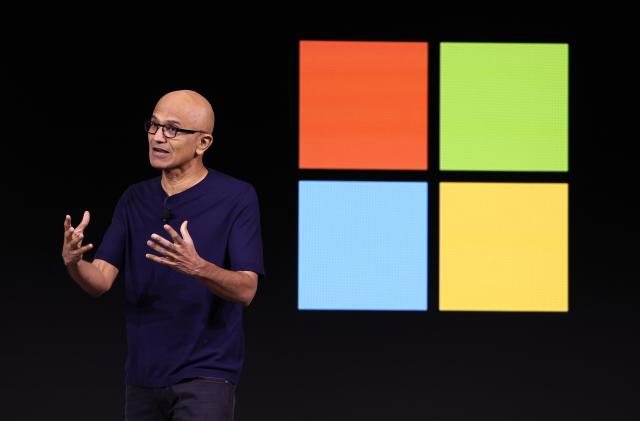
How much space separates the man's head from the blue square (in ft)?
5.82

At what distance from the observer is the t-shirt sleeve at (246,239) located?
228 cm

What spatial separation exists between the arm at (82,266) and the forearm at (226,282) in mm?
297

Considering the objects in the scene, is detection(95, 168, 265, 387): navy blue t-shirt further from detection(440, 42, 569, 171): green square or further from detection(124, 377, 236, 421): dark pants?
detection(440, 42, 569, 171): green square

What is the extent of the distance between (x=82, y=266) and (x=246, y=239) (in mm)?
407

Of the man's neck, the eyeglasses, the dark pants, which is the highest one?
the eyeglasses

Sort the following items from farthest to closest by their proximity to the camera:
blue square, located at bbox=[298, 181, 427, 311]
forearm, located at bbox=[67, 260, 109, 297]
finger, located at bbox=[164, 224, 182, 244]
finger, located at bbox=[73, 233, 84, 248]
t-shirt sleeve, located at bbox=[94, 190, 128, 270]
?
blue square, located at bbox=[298, 181, 427, 311]
t-shirt sleeve, located at bbox=[94, 190, 128, 270]
forearm, located at bbox=[67, 260, 109, 297]
finger, located at bbox=[73, 233, 84, 248]
finger, located at bbox=[164, 224, 182, 244]

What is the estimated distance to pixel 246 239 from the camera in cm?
231

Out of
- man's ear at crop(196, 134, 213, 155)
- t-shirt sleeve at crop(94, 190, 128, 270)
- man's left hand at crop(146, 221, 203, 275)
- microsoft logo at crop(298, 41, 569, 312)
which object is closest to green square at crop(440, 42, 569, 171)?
microsoft logo at crop(298, 41, 569, 312)

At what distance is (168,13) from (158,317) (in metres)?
2.24

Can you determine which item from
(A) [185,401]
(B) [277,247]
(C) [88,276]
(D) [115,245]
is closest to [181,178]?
(D) [115,245]

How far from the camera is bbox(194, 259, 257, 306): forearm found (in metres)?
2.10

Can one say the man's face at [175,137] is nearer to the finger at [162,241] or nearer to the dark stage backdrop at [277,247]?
the finger at [162,241]
